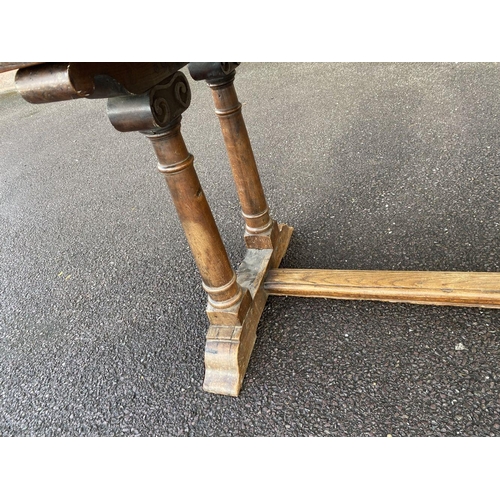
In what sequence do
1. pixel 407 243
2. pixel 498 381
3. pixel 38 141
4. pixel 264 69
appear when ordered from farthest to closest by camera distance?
1. pixel 264 69
2. pixel 38 141
3. pixel 407 243
4. pixel 498 381

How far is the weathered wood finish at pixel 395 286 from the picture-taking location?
117 cm

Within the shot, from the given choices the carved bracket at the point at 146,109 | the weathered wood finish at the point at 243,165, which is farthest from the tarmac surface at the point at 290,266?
the carved bracket at the point at 146,109

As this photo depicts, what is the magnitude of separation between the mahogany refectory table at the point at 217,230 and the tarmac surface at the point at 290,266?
78mm

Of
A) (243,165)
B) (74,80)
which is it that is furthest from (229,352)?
(74,80)

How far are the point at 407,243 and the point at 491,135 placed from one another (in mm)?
951

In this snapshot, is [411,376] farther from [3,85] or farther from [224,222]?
[3,85]

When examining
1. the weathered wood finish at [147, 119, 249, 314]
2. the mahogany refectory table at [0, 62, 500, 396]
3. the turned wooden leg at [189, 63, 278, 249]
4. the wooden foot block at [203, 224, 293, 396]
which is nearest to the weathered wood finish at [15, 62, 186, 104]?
the mahogany refectory table at [0, 62, 500, 396]

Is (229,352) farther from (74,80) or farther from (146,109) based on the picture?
(74,80)

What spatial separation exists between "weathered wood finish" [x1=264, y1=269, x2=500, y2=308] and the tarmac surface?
6 centimetres

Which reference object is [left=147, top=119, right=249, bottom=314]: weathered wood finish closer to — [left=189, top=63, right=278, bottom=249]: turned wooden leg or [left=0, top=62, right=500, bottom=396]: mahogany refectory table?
[left=0, top=62, right=500, bottom=396]: mahogany refectory table

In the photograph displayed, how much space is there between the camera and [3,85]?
509 cm

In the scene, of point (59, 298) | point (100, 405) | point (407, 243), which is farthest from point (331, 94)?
point (100, 405)

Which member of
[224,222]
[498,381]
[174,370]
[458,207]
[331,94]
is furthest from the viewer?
[331,94]

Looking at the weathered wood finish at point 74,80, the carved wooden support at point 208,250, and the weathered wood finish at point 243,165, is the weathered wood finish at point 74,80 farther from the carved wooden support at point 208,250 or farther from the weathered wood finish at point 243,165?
the weathered wood finish at point 243,165
